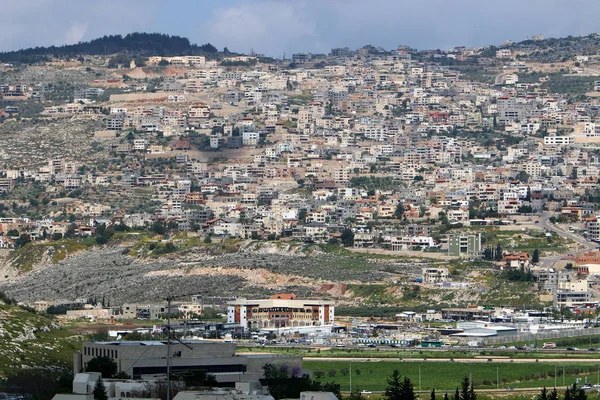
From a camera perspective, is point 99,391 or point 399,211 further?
point 399,211

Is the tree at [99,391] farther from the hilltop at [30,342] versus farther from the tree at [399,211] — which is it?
the tree at [399,211]

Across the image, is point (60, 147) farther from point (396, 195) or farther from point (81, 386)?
point (81, 386)

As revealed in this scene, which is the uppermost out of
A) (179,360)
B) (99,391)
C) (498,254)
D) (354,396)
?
(498,254)

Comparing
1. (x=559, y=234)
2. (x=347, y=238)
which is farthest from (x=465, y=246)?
(x=347, y=238)

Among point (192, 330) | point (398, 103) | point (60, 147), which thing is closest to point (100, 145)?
point (60, 147)

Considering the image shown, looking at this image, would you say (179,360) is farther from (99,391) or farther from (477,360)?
(477,360)
